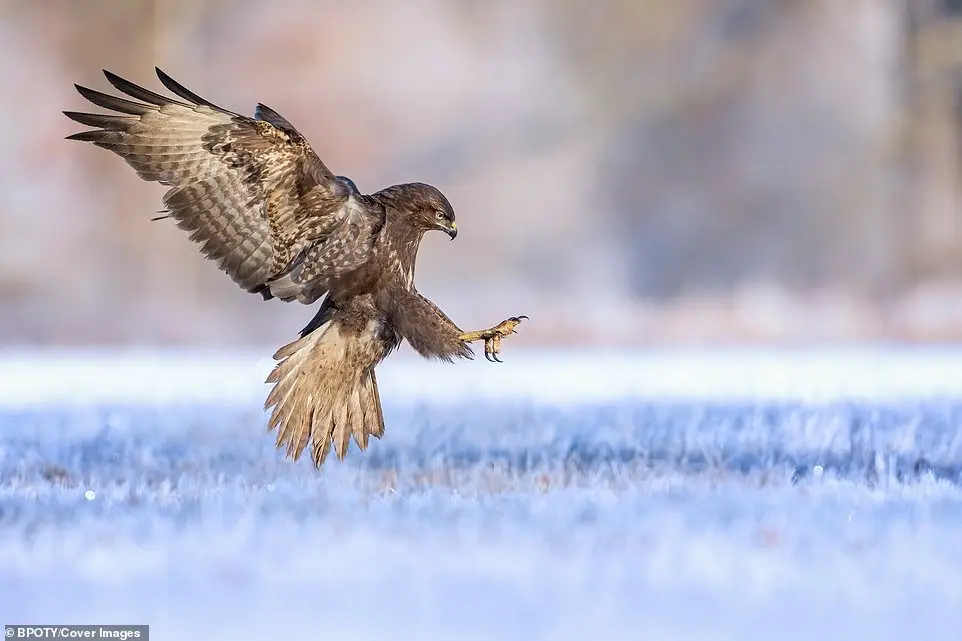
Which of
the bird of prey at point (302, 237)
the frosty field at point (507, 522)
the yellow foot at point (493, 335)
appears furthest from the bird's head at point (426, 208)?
the frosty field at point (507, 522)

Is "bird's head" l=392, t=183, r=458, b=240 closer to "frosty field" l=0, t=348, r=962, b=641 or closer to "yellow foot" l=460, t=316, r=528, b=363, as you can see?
"yellow foot" l=460, t=316, r=528, b=363

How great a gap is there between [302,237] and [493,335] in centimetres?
41

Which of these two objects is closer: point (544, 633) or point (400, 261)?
Result: point (544, 633)

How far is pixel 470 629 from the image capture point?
1.21 metres

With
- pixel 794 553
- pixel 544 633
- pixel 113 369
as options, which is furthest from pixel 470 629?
pixel 113 369

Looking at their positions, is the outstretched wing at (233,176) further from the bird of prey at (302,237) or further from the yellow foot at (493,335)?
the yellow foot at (493,335)

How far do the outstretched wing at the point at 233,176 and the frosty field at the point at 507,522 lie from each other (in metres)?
0.43

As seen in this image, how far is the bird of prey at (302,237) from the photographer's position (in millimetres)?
1912

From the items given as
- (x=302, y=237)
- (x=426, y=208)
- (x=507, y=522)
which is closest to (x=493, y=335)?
(x=426, y=208)

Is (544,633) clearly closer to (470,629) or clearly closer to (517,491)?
(470,629)

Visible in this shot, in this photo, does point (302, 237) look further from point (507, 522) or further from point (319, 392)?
point (507, 522)

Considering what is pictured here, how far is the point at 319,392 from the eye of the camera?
6.84 feet

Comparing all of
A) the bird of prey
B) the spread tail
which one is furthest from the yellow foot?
the spread tail

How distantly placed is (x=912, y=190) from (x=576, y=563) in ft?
12.1
